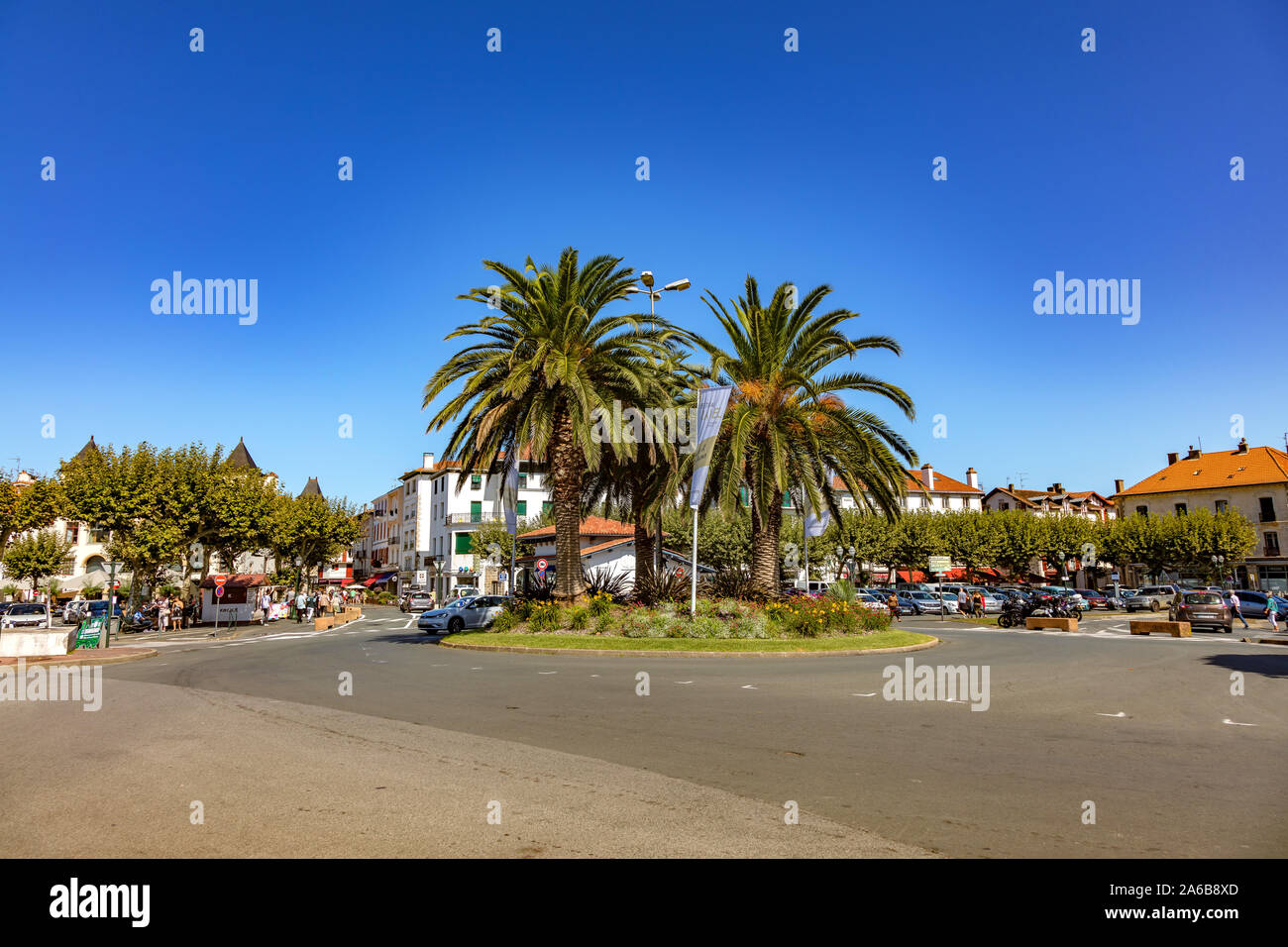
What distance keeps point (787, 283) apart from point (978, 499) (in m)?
80.6

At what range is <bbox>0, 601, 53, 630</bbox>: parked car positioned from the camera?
3628cm

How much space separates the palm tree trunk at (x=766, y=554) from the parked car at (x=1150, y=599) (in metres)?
31.3

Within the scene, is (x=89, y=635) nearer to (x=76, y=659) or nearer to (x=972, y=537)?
(x=76, y=659)

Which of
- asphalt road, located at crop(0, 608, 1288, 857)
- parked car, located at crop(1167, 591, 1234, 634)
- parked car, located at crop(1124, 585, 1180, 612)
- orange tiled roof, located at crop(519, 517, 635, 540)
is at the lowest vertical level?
parked car, located at crop(1124, 585, 1180, 612)

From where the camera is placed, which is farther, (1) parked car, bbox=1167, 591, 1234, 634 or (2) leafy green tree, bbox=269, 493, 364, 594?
(2) leafy green tree, bbox=269, 493, 364, 594

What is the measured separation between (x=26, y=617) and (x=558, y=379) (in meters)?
31.4

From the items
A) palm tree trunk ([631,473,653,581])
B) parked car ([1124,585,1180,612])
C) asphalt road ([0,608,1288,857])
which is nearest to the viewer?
asphalt road ([0,608,1288,857])

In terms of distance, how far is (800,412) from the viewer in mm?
24234

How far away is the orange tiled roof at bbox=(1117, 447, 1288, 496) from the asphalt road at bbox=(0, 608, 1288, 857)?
7001cm

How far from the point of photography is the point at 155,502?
41.3 m
